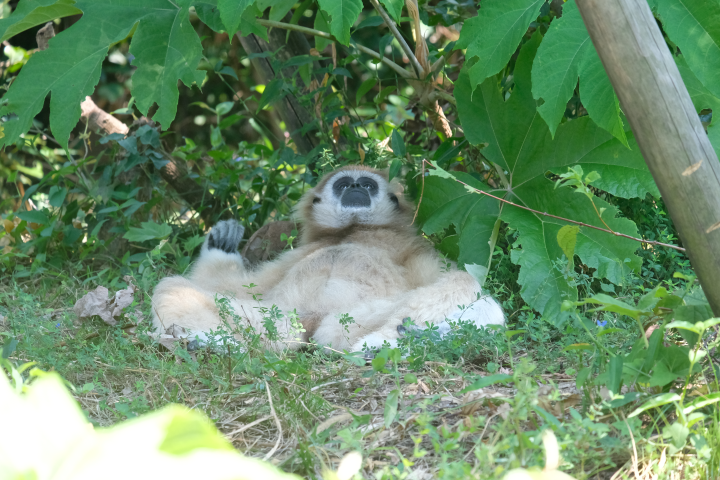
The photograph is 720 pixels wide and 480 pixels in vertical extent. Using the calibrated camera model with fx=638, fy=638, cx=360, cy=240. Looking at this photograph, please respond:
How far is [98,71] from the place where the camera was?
11.9ft

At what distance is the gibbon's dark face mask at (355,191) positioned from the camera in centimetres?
439

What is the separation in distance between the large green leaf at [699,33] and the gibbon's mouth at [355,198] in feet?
7.03

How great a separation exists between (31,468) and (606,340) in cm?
240

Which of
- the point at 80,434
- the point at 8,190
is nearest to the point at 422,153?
the point at 80,434

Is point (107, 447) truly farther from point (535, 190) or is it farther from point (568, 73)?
point (535, 190)

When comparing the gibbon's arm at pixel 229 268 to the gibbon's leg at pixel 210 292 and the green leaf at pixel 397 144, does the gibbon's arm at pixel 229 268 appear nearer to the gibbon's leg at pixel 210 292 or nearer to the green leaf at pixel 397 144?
the gibbon's leg at pixel 210 292

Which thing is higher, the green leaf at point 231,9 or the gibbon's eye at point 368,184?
the green leaf at point 231,9

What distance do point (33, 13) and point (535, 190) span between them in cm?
302

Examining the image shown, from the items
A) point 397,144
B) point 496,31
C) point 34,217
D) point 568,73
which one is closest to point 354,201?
point 397,144

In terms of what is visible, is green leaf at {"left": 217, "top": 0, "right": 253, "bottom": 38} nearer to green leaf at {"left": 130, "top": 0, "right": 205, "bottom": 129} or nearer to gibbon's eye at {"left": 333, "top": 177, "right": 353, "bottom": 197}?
green leaf at {"left": 130, "top": 0, "right": 205, "bottom": 129}

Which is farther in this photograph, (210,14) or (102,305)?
(102,305)

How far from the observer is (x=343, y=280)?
3.94 meters

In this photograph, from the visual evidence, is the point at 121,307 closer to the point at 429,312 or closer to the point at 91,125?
the point at 429,312

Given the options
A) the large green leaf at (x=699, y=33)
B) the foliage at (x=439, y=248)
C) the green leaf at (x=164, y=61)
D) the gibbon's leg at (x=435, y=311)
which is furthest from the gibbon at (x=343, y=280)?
the large green leaf at (x=699, y=33)
